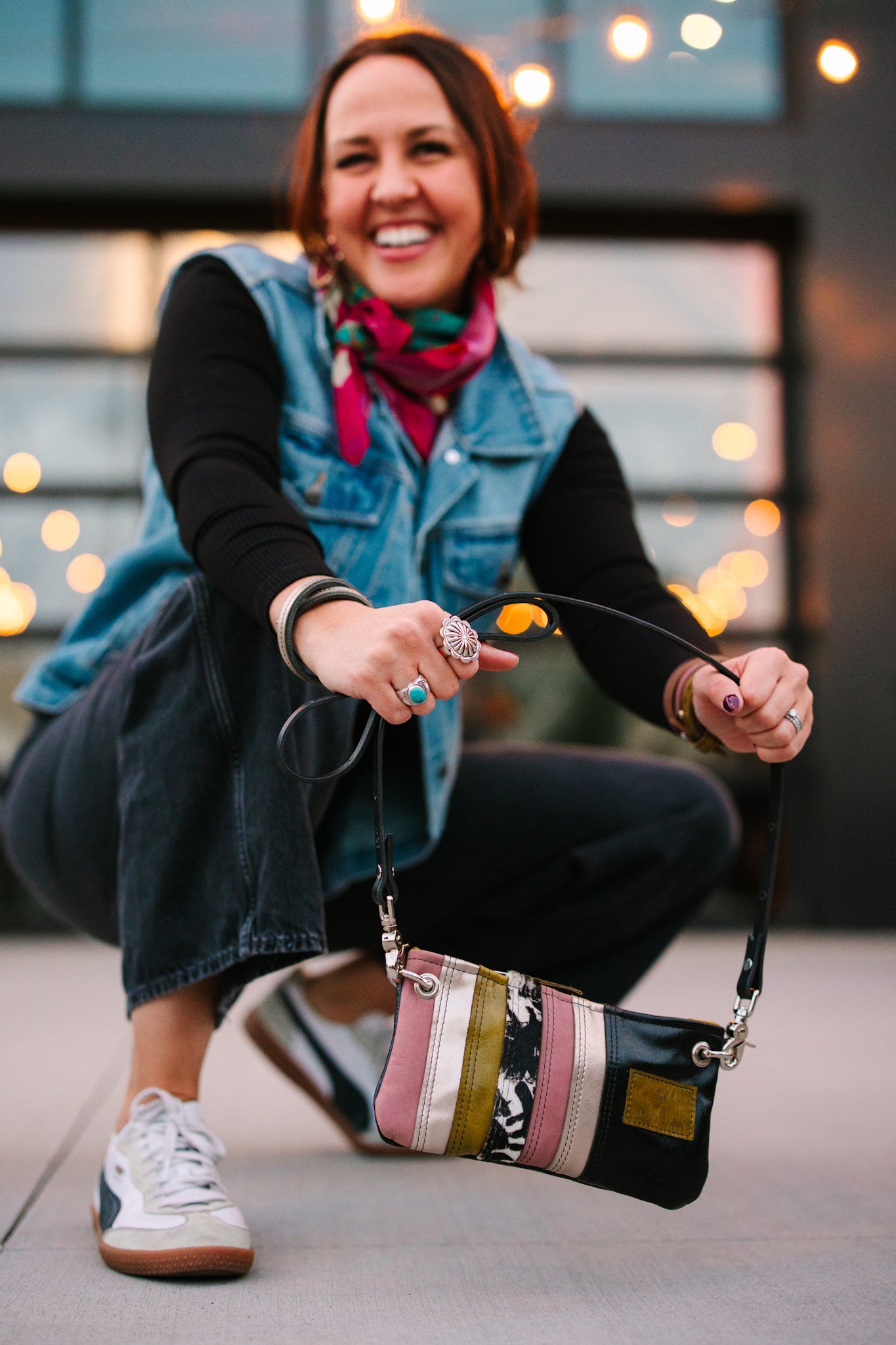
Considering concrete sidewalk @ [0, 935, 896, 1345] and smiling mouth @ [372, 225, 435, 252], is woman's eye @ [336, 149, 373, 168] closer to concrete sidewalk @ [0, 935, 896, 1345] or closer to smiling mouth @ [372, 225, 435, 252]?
smiling mouth @ [372, 225, 435, 252]

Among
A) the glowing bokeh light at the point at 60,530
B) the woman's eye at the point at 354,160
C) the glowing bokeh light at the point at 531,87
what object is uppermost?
the glowing bokeh light at the point at 531,87

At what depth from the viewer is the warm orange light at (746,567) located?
3.96m

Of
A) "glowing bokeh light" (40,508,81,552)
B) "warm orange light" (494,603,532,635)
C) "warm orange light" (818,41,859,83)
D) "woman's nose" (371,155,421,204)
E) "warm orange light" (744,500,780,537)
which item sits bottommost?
"warm orange light" (494,603,532,635)

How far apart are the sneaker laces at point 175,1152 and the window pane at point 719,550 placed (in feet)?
10.5

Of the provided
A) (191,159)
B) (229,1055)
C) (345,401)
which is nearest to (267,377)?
(345,401)

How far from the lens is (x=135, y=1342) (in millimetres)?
762

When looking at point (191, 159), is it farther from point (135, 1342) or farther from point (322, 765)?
point (135, 1342)

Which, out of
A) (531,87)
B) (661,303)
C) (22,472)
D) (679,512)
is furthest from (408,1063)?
(661,303)

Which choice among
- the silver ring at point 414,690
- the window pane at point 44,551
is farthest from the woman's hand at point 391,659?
the window pane at point 44,551

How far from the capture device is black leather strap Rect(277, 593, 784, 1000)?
0.83m

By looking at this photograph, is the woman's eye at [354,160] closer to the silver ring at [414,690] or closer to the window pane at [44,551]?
the silver ring at [414,690]

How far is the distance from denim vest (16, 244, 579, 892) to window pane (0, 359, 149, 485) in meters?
2.74

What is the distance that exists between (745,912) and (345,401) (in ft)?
9.93

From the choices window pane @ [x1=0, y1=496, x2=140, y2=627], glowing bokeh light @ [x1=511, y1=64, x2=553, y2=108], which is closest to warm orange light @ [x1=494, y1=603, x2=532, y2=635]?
window pane @ [x1=0, y1=496, x2=140, y2=627]
